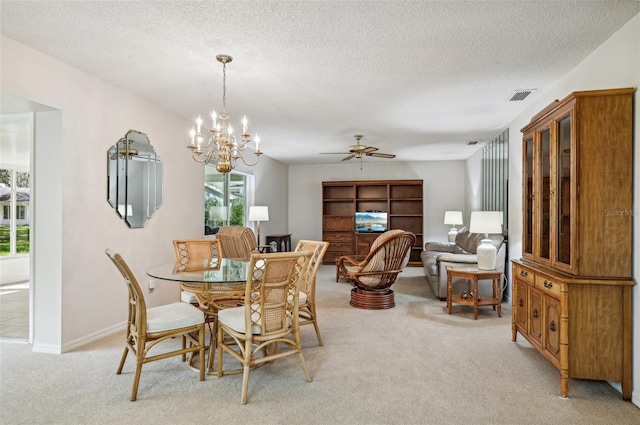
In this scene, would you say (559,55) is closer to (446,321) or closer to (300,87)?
(300,87)

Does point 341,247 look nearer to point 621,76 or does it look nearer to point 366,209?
point 366,209

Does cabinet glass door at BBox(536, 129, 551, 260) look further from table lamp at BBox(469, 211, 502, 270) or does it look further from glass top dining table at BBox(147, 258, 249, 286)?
glass top dining table at BBox(147, 258, 249, 286)

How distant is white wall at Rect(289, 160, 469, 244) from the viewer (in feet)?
29.5

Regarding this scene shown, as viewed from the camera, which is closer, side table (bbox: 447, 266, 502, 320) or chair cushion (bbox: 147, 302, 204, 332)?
chair cushion (bbox: 147, 302, 204, 332)

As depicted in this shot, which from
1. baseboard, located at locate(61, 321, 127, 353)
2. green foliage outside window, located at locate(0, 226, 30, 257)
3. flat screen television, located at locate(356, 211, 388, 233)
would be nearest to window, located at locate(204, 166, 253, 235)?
baseboard, located at locate(61, 321, 127, 353)

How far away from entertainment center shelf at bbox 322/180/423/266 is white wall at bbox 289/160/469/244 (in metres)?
0.25

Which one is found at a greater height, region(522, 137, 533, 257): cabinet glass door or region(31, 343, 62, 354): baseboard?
region(522, 137, 533, 257): cabinet glass door

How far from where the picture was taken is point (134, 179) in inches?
161

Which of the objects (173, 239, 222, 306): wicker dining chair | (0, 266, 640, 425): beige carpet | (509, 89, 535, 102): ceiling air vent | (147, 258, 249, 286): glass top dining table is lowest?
(0, 266, 640, 425): beige carpet

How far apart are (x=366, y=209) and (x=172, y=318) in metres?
7.13

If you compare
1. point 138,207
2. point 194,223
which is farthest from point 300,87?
point 194,223

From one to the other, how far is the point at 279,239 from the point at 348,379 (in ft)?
17.7

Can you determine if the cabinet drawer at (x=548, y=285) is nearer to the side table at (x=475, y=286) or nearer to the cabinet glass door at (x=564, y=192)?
the cabinet glass door at (x=564, y=192)

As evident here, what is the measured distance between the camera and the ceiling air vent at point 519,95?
3936 millimetres
